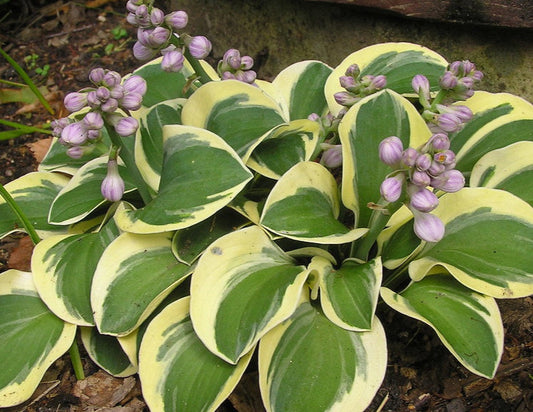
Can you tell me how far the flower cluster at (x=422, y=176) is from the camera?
1.54 metres

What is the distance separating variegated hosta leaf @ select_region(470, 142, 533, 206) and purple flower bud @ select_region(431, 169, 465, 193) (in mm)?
449

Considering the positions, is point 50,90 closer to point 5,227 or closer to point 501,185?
point 5,227

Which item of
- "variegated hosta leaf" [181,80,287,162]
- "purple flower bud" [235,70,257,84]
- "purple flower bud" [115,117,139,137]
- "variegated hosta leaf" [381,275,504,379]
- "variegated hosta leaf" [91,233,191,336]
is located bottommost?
"variegated hosta leaf" [91,233,191,336]

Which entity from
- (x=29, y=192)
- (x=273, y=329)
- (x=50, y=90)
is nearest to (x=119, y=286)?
(x=273, y=329)

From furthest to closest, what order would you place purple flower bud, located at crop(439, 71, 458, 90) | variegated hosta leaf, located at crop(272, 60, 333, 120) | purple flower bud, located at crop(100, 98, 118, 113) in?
variegated hosta leaf, located at crop(272, 60, 333, 120) < purple flower bud, located at crop(439, 71, 458, 90) < purple flower bud, located at crop(100, 98, 118, 113)

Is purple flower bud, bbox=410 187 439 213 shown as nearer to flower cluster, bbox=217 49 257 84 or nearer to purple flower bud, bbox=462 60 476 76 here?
purple flower bud, bbox=462 60 476 76

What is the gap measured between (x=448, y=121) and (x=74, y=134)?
108 cm

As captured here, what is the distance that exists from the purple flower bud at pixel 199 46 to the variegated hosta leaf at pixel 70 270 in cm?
64

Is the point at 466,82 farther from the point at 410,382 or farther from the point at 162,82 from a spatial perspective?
the point at 162,82

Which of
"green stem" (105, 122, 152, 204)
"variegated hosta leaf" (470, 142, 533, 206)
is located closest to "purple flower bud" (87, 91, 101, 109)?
"green stem" (105, 122, 152, 204)

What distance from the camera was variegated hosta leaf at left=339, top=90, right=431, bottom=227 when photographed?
6.29 feet

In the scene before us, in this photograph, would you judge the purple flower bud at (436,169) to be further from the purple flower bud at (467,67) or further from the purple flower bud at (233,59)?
the purple flower bud at (233,59)

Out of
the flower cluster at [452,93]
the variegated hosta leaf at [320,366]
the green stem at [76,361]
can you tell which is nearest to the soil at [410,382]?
the green stem at [76,361]

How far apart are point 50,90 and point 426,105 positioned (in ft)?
7.45
